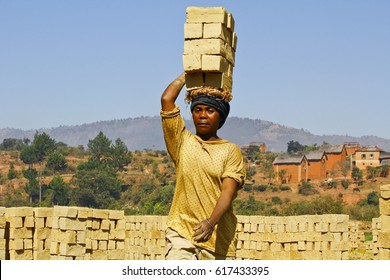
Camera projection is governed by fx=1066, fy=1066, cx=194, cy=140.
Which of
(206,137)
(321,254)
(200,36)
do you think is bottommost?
(321,254)

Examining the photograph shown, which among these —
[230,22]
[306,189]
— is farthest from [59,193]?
[230,22]

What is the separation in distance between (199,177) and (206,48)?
97 cm

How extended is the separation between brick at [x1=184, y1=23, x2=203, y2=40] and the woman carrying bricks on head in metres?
0.37

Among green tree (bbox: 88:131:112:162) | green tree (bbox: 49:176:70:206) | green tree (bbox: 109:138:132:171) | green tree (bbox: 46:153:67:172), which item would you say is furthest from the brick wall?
green tree (bbox: 88:131:112:162)

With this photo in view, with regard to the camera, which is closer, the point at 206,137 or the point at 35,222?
the point at 206,137

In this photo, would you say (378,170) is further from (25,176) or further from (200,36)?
(200,36)

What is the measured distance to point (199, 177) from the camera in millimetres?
7648

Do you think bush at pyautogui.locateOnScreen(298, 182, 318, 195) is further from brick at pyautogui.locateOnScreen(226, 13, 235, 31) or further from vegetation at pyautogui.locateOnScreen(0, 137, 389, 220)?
brick at pyautogui.locateOnScreen(226, 13, 235, 31)

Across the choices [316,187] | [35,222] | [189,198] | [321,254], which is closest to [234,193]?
[189,198]

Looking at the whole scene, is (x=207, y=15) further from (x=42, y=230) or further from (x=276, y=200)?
(x=276, y=200)

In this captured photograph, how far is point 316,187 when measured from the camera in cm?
10888

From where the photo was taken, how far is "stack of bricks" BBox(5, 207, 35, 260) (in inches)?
552

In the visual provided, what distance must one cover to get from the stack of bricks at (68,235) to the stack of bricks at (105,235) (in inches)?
32.1

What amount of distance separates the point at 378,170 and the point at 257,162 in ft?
62.7
